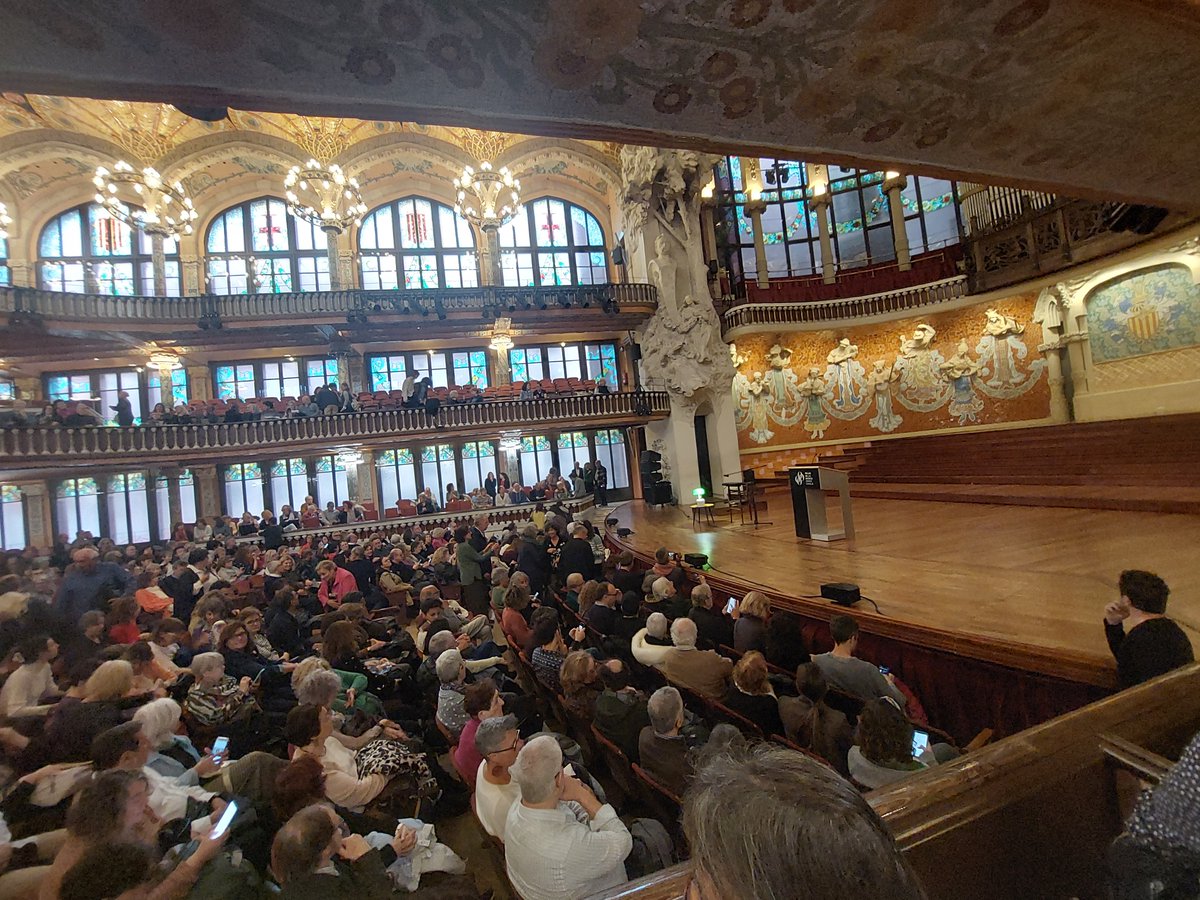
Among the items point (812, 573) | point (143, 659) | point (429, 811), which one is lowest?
point (429, 811)

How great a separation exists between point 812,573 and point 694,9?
432 centimetres

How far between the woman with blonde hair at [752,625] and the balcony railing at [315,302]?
40.1 feet

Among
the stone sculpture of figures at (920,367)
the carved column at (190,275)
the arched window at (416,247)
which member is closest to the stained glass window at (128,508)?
the carved column at (190,275)

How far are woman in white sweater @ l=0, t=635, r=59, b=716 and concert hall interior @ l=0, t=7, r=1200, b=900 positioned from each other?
0.02 m

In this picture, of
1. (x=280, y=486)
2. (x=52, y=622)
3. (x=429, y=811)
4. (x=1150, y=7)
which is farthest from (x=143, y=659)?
(x=280, y=486)

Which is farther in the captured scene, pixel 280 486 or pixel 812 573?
pixel 280 486

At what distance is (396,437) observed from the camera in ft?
42.1

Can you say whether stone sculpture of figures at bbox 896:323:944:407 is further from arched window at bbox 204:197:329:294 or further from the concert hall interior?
arched window at bbox 204:197:329:294

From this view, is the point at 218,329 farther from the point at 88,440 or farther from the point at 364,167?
the point at 364,167

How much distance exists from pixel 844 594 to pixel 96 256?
20515mm

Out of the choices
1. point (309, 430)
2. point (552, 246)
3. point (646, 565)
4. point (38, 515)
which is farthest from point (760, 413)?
point (38, 515)

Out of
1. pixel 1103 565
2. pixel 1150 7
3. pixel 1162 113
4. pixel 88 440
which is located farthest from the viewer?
pixel 88 440

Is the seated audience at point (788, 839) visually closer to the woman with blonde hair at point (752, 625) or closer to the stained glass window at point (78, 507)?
the woman with blonde hair at point (752, 625)

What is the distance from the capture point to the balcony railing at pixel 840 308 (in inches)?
556
